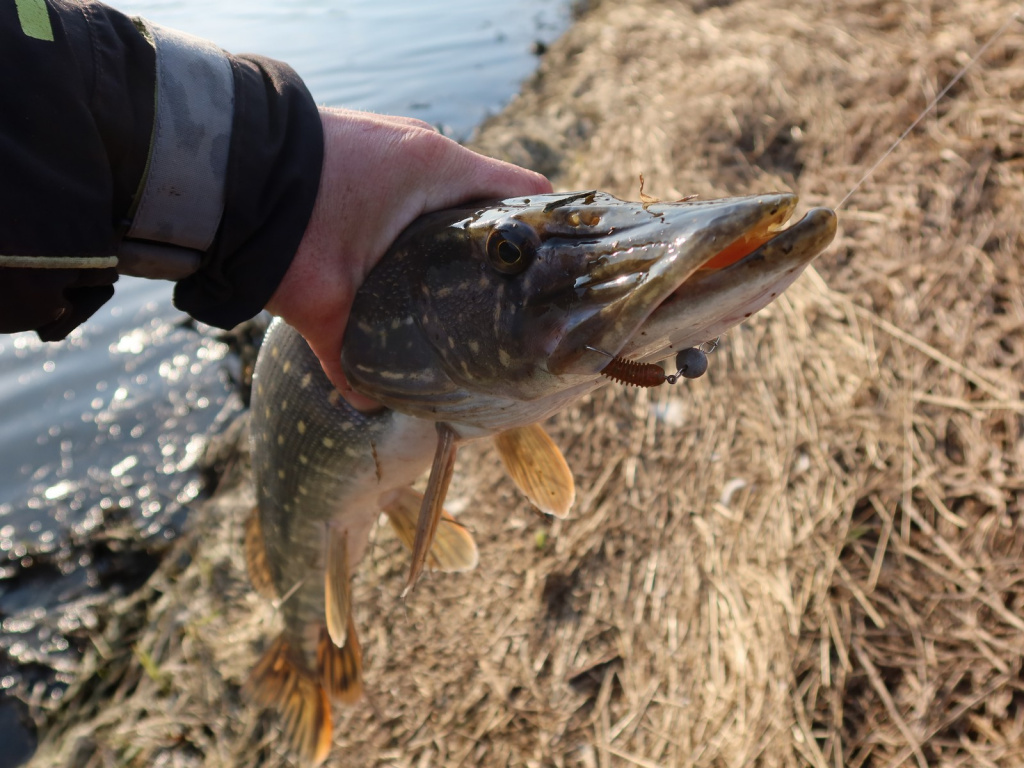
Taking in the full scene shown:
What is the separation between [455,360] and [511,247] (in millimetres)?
322

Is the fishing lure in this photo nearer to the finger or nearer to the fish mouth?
the fish mouth

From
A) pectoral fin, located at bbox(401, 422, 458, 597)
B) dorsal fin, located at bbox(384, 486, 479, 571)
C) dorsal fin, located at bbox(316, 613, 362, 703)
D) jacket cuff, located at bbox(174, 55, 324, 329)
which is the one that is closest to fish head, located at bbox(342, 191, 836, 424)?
pectoral fin, located at bbox(401, 422, 458, 597)

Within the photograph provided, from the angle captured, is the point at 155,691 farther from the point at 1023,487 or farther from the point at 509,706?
the point at 1023,487

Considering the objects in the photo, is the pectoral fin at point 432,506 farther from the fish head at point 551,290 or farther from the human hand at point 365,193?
the human hand at point 365,193

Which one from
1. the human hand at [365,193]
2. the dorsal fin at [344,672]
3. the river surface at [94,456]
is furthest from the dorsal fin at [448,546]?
the river surface at [94,456]

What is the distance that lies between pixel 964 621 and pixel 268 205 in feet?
7.39

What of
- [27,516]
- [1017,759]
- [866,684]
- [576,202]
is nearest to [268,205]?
[576,202]

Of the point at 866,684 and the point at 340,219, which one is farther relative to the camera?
the point at 866,684

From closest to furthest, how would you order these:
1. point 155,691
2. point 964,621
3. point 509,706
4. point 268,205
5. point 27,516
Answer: point 268,205 < point 964,621 < point 509,706 < point 155,691 < point 27,516

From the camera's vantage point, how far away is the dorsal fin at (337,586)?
84.1 inches

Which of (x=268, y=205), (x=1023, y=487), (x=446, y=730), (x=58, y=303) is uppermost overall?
(x=268, y=205)

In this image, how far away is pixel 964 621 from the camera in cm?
207

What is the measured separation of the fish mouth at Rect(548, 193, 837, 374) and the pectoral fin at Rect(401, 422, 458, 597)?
1.78ft

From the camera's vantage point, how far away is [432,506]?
164cm
